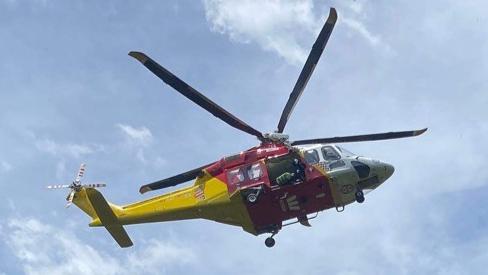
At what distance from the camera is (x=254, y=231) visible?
3641cm

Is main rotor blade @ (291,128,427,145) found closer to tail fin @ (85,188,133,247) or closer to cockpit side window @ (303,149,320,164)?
cockpit side window @ (303,149,320,164)

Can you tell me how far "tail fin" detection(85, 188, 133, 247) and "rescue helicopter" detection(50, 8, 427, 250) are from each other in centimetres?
7

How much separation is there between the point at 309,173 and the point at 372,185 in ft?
11.8

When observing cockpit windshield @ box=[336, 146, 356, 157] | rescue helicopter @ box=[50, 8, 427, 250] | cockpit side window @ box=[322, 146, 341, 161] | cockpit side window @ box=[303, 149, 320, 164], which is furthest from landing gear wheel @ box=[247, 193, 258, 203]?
cockpit windshield @ box=[336, 146, 356, 157]

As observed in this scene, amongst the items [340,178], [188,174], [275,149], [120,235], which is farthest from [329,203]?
[120,235]

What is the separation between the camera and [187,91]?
33562 mm

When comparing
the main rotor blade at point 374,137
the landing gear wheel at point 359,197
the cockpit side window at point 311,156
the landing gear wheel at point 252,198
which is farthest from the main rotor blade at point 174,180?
the landing gear wheel at point 359,197

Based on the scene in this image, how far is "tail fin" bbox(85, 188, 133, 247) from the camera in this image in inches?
1453

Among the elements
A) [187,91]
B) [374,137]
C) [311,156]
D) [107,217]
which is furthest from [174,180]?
[374,137]

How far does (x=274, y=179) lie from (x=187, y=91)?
6588mm

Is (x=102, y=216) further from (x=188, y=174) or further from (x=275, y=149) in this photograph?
(x=275, y=149)

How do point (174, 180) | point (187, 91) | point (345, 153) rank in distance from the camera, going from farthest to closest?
1. point (174, 180)
2. point (345, 153)
3. point (187, 91)

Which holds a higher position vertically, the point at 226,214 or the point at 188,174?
the point at 188,174

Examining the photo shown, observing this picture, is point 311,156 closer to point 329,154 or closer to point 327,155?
point 327,155
